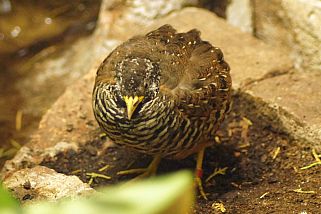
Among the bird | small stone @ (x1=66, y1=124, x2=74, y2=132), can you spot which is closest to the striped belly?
the bird

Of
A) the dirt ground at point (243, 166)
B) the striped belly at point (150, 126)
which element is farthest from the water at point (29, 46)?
the striped belly at point (150, 126)

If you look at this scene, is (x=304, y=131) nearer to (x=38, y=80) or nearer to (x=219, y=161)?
(x=219, y=161)

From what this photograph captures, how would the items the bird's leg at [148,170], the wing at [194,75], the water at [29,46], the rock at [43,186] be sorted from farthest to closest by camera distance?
the water at [29,46], the bird's leg at [148,170], the wing at [194,75], the rock at [43,186]

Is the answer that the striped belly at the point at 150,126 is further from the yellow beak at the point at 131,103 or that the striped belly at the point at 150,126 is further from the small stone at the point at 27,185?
the small stone at the point at 27,185

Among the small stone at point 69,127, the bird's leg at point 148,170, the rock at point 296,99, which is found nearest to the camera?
the rock at point 296,99

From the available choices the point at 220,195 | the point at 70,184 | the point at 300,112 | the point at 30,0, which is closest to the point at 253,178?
the point at 220,195

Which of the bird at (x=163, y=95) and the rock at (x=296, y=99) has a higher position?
the bird at (x=163, y=95)
